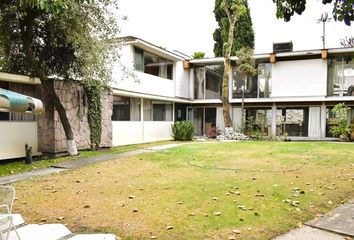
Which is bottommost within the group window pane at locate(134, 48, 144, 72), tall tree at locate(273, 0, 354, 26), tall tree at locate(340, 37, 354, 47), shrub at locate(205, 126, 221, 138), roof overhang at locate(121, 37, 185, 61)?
shrub at locate(205, 126, 221, 138)

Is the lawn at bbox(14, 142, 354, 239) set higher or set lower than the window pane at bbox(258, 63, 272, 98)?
lower

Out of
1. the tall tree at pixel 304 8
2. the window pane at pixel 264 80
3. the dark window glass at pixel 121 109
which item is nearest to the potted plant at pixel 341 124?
the window pane at pixel 264 80

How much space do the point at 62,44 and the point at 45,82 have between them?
1629 mm

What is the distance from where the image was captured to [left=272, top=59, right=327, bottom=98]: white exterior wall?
23.0 m

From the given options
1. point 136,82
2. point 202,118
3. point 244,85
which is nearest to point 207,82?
point 202,118

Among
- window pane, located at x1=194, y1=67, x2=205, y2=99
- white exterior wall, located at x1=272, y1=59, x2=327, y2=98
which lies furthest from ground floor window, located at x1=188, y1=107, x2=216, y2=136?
white exterior wall, located at x1=272, y1=59, x2=327, y2=98

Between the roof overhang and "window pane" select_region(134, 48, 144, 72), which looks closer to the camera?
the roof overhang

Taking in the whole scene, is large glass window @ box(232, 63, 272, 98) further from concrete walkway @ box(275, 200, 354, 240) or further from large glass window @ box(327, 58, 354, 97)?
concrete walkway @ box(275, 200, 354, 240)

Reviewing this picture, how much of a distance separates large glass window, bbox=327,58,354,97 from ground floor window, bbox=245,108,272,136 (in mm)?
4568

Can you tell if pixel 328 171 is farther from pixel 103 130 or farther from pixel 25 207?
pixel 103 130

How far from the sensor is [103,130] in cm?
1600

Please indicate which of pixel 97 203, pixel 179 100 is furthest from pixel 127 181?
pixel 179 100

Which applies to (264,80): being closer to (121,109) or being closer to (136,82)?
(121,109)

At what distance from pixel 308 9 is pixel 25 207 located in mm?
6047
